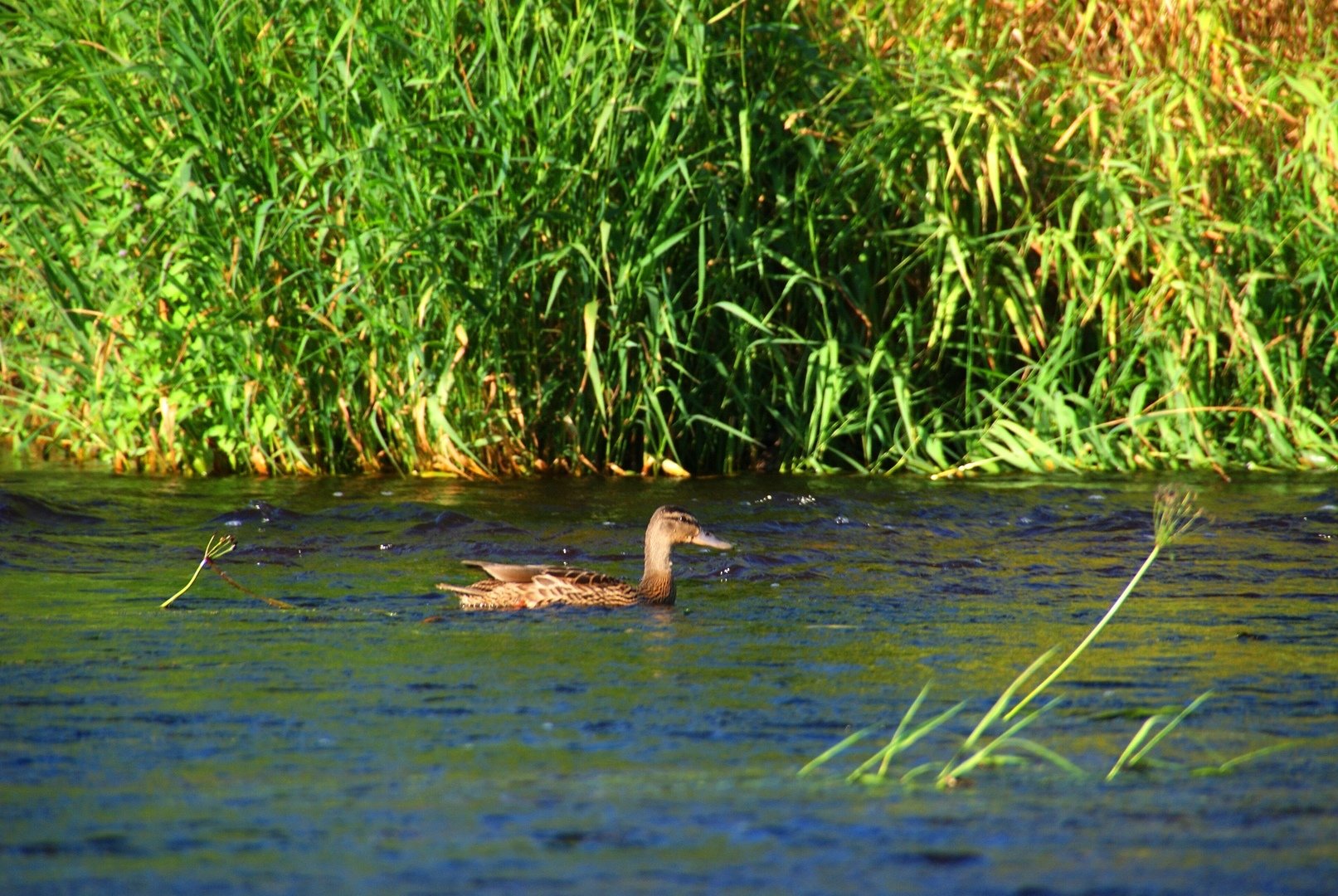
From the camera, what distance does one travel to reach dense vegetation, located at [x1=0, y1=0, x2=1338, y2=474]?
923 centimetres

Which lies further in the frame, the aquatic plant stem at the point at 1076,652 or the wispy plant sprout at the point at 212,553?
the wispy plant sprout at the point at 212,553

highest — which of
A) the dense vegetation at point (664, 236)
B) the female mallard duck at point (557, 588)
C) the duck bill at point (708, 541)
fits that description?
the dense vegetation at point (664, 236)

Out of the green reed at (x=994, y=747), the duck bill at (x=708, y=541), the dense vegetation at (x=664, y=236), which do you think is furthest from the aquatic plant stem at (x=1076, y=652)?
the dense vegetation at (x=664, y=236)

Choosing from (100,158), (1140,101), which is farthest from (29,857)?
(1140,101)

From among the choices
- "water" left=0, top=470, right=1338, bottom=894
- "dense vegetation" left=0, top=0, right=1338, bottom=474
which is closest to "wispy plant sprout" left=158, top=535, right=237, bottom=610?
"water" left=0, top=470, right=1338, bottom=894

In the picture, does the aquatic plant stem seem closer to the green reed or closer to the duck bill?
the green reed

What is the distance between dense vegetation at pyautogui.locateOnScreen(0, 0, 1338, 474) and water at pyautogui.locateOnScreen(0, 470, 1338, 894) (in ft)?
3.34

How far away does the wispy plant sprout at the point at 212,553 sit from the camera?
6.33m

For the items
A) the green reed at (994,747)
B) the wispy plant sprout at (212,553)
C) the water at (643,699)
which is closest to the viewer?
the water at (643,699)

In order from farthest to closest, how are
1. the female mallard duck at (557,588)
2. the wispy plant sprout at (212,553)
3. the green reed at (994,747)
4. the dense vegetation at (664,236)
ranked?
1. the dense vegetation at (664,236)
2. the female mallard duck at (557,588)
3. the wispy plant sprout at (212,553)
4. the green reed at (994,747)

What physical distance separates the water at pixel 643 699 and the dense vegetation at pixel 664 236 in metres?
1.02

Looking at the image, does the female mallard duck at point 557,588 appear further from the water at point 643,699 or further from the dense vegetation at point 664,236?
the dense vegetation at point 664,236

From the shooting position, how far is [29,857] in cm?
369

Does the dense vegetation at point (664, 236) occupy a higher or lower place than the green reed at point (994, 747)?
higher
